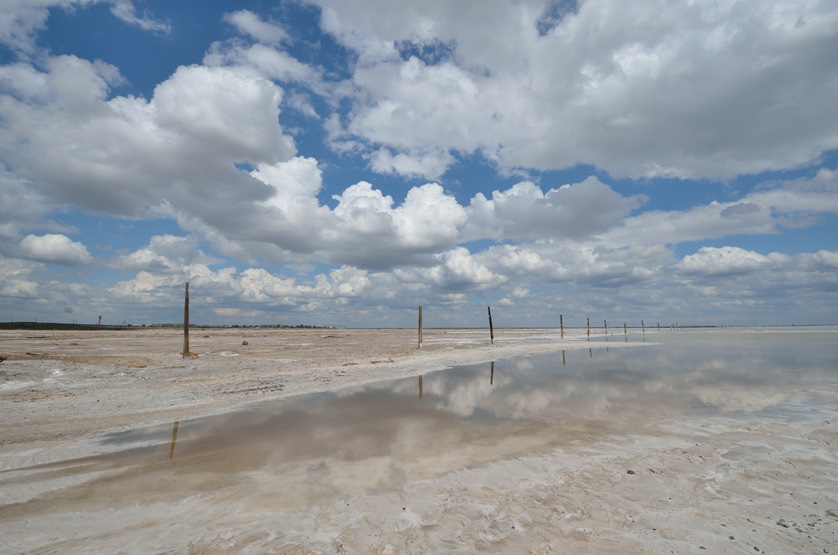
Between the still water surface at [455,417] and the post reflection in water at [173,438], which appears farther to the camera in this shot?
the post reflection in water at [173,438]

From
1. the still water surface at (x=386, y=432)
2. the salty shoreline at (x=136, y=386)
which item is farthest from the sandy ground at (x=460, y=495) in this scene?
the salty shoreline at (x=136, y=386)

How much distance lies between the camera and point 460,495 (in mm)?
5711

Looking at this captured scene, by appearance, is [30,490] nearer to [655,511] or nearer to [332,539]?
[332,539]

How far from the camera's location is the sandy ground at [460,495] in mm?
4523

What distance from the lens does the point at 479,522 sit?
493cm

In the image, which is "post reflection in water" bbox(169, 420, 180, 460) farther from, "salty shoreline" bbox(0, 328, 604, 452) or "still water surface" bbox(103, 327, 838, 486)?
"salty shoreline" bbox(0, 328, 604, 452)

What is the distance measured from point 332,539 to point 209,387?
1397 centimetres

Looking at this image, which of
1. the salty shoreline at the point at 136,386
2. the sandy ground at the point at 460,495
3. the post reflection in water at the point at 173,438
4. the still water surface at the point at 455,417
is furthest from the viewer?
the salty shoreline at the point at 136,386

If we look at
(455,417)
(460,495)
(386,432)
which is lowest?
(455,417)

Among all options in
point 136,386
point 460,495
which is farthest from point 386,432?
point 136,386

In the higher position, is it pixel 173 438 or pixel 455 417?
pixel 173 438

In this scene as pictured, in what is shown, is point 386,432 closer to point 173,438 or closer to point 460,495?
point 460,495

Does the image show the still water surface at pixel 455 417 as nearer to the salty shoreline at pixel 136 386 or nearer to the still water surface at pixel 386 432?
the still water surface at pixel 386 432

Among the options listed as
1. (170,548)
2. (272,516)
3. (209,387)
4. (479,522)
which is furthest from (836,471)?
(209,387)
